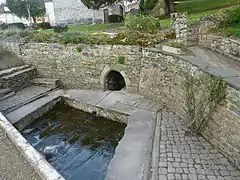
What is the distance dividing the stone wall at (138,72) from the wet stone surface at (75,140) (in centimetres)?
192

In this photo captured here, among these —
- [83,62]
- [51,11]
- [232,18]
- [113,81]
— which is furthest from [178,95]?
[51,11]

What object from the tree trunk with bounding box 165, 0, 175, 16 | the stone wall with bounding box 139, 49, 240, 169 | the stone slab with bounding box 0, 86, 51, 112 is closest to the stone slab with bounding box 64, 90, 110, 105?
the stone slab with bounding box 0, 86, 51, 112

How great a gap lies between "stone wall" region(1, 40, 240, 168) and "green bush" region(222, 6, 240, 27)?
14.7 feet

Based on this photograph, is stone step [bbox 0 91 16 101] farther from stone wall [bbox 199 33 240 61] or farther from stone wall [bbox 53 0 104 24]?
stone wall [bbox 53 0 104 24]

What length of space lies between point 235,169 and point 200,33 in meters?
7.22

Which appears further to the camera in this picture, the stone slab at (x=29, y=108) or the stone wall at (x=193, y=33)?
the stone wall at (x=193, y=33)

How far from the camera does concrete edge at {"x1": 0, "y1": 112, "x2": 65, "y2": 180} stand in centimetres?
445

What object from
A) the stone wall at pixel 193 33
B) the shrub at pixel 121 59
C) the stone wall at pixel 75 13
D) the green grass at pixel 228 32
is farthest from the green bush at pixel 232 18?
the stone wall at pixel 75 13

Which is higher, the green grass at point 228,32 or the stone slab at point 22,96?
the green grass at point 228,32

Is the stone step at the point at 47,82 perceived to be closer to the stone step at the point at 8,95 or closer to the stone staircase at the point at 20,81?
the stone staircase at the point at 20,81

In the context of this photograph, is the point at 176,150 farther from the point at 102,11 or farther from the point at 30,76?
the point at 102,11

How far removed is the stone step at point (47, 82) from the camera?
38.9 feet

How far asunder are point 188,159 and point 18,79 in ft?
30.3

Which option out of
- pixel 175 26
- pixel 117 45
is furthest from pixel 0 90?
pixel 175 26
